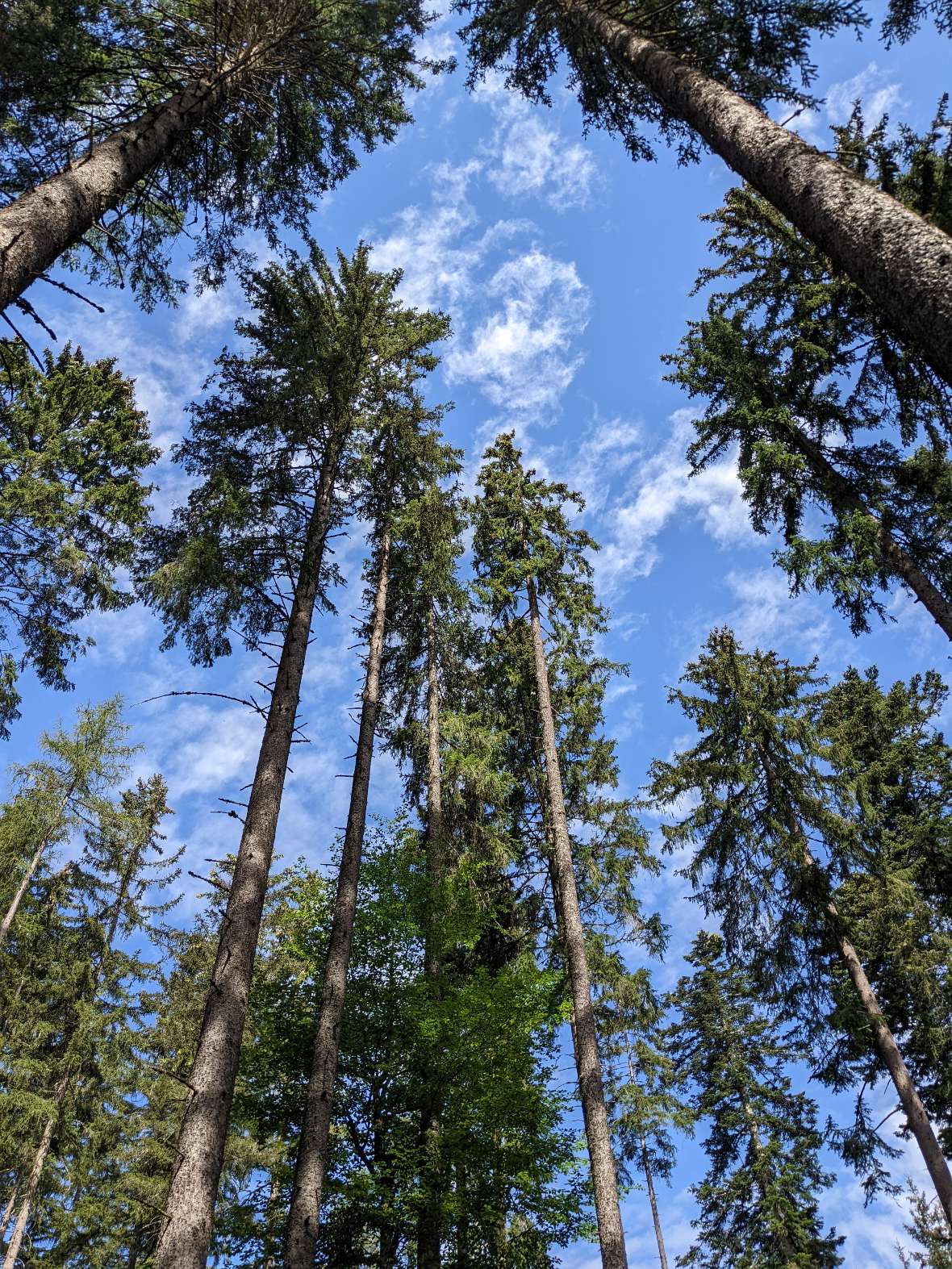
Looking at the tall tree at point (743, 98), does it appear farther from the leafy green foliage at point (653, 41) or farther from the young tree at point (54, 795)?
the young tree at point (54, 795)

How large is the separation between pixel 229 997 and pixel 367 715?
537 cm

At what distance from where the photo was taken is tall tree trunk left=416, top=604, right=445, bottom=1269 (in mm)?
8875

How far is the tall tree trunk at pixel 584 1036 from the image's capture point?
8.51 metres

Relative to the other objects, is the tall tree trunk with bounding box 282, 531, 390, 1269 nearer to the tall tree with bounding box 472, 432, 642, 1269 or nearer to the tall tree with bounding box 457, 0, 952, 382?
the tall tree with bounding box 472, 432, 642, 1269

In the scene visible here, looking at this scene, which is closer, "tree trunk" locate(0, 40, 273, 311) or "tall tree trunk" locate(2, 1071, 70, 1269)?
"tree trunk" locate(0, 40, 273, 311)

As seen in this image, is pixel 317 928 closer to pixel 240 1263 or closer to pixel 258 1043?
pixel 258 1043

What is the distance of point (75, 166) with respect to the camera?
5676mm

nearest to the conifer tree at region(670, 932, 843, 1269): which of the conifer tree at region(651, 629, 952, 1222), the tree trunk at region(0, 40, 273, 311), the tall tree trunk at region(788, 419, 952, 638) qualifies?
the conifer tree at region(651, 629, 952, 1222)

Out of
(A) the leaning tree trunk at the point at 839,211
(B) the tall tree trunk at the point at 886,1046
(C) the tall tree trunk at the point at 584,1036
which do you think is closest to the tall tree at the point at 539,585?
(C) the tall tree trunk at the point at 584,1036

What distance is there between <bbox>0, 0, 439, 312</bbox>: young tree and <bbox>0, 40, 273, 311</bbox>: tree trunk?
15 millimetres

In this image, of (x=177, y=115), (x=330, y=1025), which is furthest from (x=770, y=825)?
(x=177, y=115)

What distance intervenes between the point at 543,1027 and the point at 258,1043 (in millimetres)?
4193

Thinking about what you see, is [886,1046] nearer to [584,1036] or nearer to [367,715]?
[584,1036]

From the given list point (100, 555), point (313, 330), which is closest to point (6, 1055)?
point (100, 555)
